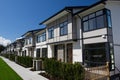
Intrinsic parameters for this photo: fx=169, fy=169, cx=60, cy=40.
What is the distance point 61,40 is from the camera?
2403 cm

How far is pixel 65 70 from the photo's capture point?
13156 millimetres

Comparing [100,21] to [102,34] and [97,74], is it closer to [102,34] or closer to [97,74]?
[102,34]

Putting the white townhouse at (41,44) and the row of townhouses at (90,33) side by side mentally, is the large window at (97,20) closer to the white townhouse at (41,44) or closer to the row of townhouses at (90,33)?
the row of townhouses at (90,33)

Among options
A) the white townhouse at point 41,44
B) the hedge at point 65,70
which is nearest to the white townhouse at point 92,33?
the hedge at point 65,70

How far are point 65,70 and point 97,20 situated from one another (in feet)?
23.3

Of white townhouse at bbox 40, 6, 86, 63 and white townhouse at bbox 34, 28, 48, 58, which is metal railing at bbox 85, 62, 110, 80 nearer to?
white townhouse at bbox 40, 6, 86, 63

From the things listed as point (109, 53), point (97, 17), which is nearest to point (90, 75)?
point (109, 53)

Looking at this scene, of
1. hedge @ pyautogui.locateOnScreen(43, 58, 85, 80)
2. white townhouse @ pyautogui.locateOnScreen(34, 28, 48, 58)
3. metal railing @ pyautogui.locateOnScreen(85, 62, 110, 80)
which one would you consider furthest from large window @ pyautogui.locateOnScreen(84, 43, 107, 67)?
white townhouse @ pyautogui.locateOnScreen(34, 28, 48, 58)

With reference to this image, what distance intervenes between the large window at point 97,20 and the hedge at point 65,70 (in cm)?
586

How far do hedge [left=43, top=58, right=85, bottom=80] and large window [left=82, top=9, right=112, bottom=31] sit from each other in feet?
19.2

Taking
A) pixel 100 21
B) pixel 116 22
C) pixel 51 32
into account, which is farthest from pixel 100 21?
pixel 51 32

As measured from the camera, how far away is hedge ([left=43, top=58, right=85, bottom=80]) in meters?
11.5

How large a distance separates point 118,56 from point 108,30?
2796mm

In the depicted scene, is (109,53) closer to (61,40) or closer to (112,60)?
(112,60)
